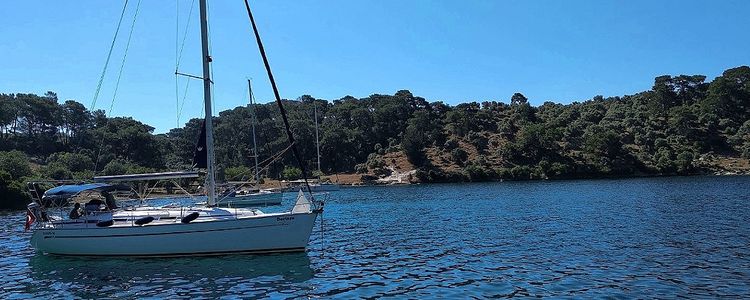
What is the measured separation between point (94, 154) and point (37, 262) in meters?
115

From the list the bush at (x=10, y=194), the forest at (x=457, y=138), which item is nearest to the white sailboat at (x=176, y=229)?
the bush at (x=10, y=194)

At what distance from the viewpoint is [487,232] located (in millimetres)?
36531

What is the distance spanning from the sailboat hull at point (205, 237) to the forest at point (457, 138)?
9001 cm

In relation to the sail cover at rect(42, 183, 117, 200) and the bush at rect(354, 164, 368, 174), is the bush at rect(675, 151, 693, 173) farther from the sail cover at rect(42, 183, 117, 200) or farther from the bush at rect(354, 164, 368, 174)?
the sail cover at rect(42, 183, 117, 200)

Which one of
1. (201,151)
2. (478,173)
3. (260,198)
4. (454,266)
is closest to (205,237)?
(201,151)

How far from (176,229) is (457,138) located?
139716 millimetres

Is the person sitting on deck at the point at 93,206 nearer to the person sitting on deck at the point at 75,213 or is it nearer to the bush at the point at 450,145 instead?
the person sitting on deck at the point at 75,213

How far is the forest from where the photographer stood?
13662cm

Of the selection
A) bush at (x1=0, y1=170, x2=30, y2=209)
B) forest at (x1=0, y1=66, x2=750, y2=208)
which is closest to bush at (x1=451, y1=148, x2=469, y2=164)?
forest at (x1=0, y1=66, x2=750, y2=208)

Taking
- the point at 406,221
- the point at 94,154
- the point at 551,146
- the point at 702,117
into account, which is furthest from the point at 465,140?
the point at 406,221

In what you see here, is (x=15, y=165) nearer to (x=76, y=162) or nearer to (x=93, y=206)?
(x=76, y=162)

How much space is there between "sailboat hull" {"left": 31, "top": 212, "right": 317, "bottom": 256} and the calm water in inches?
22.4

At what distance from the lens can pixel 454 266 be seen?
81.1 ft

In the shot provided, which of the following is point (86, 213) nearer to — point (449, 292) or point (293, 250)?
point (293, 250)
